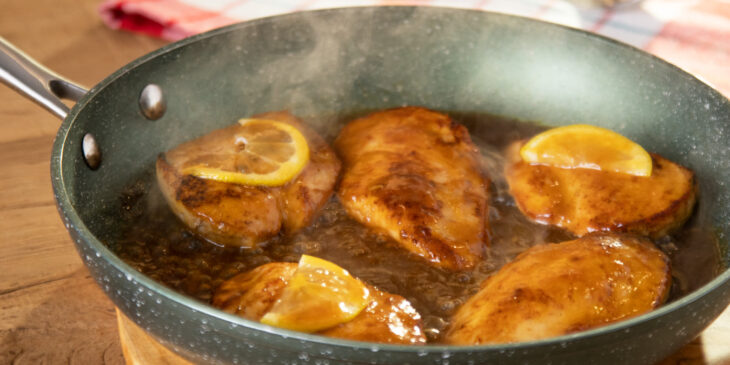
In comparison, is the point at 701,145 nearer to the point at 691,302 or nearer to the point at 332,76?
the point at 691,302

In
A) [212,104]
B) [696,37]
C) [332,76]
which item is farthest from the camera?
[696,37]

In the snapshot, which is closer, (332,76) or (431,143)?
(431,143)

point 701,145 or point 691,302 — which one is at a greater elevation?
point 691,302

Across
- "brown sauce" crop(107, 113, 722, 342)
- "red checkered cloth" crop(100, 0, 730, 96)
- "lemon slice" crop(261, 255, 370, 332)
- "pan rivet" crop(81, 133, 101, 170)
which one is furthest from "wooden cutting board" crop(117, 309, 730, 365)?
"red checkered cloth" crop(100, 0, 730, 96)

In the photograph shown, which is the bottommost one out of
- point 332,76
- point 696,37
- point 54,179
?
point 696,37

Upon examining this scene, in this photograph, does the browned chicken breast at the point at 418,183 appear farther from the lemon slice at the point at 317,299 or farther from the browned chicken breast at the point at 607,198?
the lemon slice at the point at 317,299

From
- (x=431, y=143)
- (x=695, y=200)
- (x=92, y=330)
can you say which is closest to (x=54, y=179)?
(x=92, y=330)

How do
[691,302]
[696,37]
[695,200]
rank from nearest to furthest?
1. [691,302]
2. [695,200]
3. [696,37]

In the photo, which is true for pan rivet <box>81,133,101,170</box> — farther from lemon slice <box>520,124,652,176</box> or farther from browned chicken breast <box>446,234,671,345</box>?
lemon slice <box>520,124,652,176</box>
